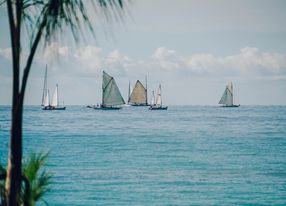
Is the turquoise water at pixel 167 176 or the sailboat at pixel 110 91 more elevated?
the sailboat at pixel 110 91

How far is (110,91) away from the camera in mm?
120250

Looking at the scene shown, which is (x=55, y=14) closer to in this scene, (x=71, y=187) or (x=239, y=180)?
(x=71, y=187)

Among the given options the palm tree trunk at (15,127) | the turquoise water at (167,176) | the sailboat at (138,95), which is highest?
the sailboat at (138,95)

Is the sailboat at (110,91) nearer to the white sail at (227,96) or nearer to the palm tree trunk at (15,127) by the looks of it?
the white sail at (227,96)

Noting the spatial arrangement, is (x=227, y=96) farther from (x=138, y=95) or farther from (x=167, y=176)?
(x=167, y=176)

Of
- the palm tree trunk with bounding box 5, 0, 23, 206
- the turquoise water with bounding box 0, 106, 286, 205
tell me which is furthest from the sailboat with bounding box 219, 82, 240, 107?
the palm tree trunk with bounding box 5, 0, 23, 206

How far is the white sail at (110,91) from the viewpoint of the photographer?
387 ft

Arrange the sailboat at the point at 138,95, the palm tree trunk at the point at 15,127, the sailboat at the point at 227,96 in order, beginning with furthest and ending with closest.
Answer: the sailboat at the point at 227,96
the sailboat at the point at 138,95
the palm tree trunk at the point at 15,127

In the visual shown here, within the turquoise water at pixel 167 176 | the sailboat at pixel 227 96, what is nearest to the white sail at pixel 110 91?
the sailboat at pixel 227 96

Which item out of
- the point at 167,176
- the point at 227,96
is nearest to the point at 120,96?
the point at 227,96

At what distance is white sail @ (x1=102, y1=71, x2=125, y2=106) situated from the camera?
11794 cm

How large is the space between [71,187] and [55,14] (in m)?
22.9

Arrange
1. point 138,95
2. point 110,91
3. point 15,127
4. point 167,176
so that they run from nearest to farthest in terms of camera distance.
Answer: point 15,127 → point 167,176 → point 110,91 → point 138,95

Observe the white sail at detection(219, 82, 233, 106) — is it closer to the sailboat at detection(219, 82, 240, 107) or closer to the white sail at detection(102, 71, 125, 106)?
the sailboat at detection(219, 82, 240, 107)
